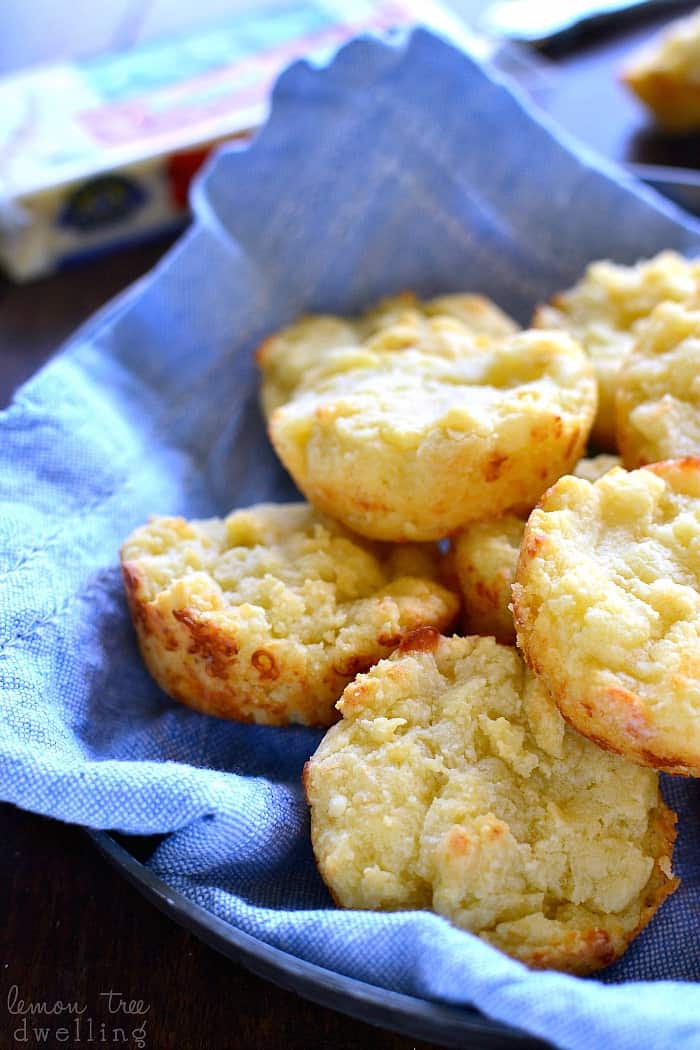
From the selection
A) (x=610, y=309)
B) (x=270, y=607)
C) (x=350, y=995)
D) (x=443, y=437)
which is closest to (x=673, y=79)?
(x=610, y=309)

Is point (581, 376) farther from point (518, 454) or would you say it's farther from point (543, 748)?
point (543, 748)

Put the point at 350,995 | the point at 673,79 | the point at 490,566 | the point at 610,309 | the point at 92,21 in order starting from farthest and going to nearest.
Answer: the point at 92,21 → the point at 673,79 → the point at 610,309 → the point at 490,566 → the point at 350,995

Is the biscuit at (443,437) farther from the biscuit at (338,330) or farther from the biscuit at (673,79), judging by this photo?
the biscuit at (673,79)

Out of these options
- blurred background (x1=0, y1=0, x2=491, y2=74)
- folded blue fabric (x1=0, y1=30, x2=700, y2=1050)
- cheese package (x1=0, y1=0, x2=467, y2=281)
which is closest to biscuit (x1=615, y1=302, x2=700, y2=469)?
folded blue fabric (x1=0, y1=30, x2=700, y2=1050)

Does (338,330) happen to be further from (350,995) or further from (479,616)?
(350,995)

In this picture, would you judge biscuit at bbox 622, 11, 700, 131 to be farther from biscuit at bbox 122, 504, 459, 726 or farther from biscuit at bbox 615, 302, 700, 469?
biscuit at bbox 122, 504, 459, 726

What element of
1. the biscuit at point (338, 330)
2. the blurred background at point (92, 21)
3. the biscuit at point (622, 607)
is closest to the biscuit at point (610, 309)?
the biscuit at point (338, 330)
